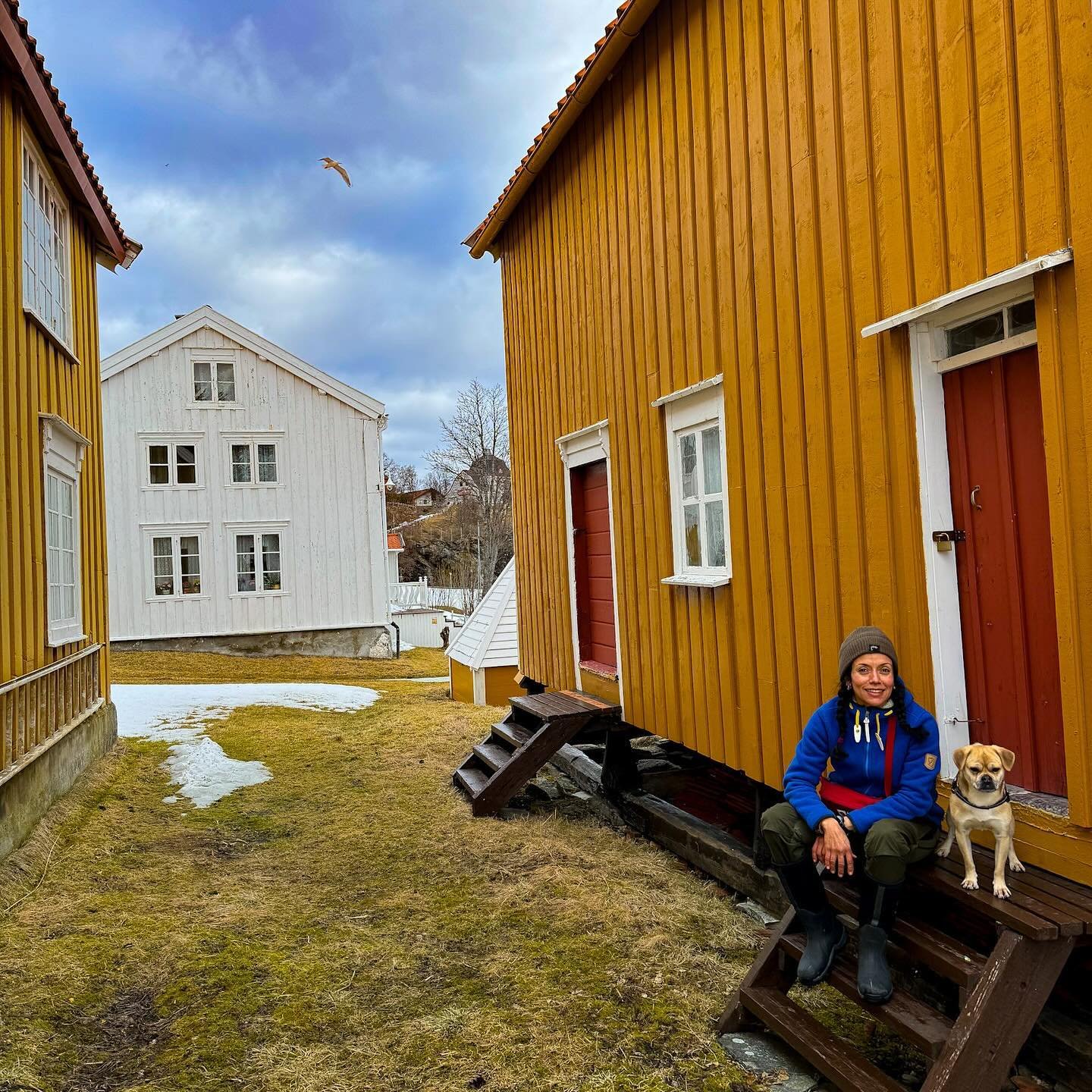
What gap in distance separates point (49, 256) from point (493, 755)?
241 inches

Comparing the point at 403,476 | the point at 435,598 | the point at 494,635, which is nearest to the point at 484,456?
the point at 435,598

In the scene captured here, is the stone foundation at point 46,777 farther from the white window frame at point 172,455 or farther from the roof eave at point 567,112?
the white window frame at point 172,455

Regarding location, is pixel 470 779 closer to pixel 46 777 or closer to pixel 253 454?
pixel 46 777

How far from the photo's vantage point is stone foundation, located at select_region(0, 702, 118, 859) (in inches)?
219

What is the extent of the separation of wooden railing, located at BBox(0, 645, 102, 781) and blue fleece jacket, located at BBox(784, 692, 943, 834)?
15.9 ft

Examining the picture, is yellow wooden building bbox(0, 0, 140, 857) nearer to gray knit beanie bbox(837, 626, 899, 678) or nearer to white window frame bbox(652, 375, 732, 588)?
white window frame bbox(652, 375, 732, 588)

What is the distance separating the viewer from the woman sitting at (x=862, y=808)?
3064mm

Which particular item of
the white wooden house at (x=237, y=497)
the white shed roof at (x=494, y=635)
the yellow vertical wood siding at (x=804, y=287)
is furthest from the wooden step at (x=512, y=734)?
the white wooden house at (x=237, y=497)

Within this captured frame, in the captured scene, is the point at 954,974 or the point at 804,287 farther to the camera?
the point at 804,287

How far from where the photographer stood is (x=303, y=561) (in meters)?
21.5

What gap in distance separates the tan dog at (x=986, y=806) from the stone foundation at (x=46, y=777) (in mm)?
5417

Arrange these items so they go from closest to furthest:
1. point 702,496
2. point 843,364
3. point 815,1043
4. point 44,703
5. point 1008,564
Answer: point 815,1043
point 1008,564
point 843,364
point 702,496
point 44,703

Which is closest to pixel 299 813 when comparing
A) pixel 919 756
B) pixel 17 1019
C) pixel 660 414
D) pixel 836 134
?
pixel 17 1019

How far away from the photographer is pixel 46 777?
21.5 feet
